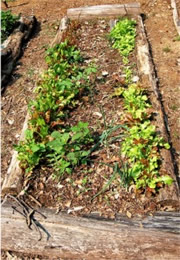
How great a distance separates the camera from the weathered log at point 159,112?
2.93m

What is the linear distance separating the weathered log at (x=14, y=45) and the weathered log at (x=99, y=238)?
275cm

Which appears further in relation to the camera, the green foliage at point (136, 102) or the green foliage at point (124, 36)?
the green foliage at point (124, 36)

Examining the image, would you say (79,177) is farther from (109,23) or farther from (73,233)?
(109,23)

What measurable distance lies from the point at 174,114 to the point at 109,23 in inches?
100

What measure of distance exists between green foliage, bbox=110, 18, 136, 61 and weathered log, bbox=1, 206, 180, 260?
110 inches

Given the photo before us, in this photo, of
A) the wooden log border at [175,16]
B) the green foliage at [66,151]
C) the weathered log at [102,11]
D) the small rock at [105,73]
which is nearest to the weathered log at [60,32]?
the weathered log at [102,11]

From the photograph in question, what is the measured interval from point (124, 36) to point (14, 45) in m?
1.89

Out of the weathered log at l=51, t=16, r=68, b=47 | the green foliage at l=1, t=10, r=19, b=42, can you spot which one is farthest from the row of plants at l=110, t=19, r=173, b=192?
the green foliage at l=1, t=10, r=19, b=42

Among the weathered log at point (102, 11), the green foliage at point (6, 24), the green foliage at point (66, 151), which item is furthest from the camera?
the weathered log at point (102, 11)

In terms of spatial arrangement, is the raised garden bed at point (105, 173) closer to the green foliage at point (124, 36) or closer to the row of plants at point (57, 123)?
the row of plants at point (57, 123)

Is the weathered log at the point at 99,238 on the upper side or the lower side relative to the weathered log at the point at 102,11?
lower

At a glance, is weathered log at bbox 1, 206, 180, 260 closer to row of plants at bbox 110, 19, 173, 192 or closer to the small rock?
row of plants at bbox 110, 19, 173, 192

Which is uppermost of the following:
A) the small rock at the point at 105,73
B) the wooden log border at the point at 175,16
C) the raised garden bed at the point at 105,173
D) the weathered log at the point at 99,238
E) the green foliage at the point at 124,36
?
the wooden log border at the point at 175,16

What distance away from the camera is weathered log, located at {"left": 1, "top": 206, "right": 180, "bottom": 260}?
2.67m
